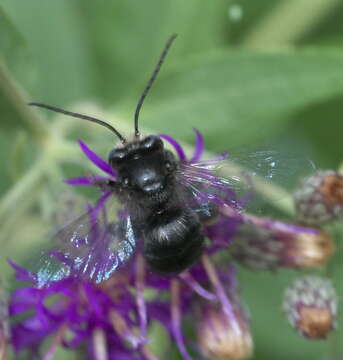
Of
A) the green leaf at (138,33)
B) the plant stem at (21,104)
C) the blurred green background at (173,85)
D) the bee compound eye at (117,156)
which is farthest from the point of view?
the green leaf at (138,33)

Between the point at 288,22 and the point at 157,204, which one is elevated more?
the point at 288,22

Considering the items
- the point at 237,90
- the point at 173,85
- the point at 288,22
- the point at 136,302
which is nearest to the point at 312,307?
the point at 136,302

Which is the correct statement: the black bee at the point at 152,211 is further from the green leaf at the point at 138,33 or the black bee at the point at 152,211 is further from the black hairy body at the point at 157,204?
the green leaf at the point at 138,33

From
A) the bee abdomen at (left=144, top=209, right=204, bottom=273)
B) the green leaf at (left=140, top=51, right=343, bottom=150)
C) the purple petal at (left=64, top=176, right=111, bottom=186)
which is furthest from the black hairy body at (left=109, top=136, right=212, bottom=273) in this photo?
the green leaf at (left=140, top=51, right=343, bottom=150)

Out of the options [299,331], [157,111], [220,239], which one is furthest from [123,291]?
[157,111]

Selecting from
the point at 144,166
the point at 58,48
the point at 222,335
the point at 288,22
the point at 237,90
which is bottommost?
the point at 222,335

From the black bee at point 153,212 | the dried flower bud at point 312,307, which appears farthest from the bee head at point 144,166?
the dried flower bud at point 312,307

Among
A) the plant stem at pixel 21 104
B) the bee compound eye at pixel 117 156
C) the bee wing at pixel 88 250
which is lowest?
the bee wing at pixel 88 250

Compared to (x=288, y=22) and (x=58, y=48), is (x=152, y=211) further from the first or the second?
(x=58, y=48)
